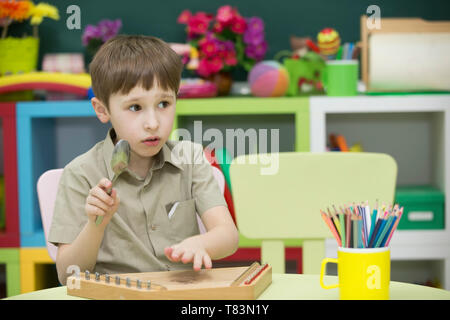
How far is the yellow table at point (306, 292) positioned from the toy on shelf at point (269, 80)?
1.29 meters

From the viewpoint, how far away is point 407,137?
253 centimetres

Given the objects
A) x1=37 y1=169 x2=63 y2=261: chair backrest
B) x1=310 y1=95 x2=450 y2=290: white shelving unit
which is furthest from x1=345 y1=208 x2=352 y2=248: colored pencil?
x1=310 y1=95 x2=450 y2=290: white shelving unit

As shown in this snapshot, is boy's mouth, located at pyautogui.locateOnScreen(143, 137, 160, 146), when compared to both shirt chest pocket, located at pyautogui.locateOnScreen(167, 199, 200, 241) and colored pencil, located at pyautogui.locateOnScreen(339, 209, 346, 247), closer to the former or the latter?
shirt chest pocket, located at pyautogui.locateOnScreen(167, 199, 200, 241)

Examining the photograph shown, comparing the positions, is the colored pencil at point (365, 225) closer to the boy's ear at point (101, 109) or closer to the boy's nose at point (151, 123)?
the boy's nose at point (151, 123)

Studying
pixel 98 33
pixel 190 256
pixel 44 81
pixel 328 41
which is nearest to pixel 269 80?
pixel 328 41

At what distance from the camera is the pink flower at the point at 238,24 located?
7.42ft

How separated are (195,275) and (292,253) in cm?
128

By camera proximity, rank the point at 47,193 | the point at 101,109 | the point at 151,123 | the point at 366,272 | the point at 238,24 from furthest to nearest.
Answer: the point at 238,24, the point at 47,193, the point at 101,109, the point at 151,123, the point at 366,272

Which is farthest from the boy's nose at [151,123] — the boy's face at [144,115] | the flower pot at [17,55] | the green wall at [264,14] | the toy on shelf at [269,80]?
the green wall at [264,14]

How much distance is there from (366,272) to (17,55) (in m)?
1.79

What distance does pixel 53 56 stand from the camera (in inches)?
92.2

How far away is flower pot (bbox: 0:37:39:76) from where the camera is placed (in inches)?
90.3

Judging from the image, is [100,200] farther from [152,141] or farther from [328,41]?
[328,41]

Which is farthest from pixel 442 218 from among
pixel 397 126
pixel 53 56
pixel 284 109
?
pixel 53 56
